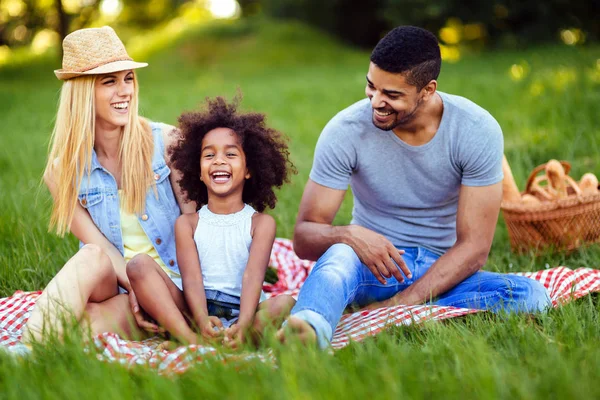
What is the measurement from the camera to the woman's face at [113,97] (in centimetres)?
371

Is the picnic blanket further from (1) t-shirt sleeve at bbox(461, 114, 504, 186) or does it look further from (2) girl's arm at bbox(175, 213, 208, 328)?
(1) t-shirt sleeve at bbox(461, 114, 504, 186)

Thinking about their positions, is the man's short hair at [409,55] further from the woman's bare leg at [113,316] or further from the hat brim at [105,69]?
the woman's bare leg at [113,316]

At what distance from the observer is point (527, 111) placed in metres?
7.93

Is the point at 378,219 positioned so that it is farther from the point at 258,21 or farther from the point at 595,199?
the point at 258,21

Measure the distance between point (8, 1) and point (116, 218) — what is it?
85.1 ft

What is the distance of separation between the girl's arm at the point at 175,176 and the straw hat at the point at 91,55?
44cm

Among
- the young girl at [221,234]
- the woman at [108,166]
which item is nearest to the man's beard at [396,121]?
the young girl at [221,234]

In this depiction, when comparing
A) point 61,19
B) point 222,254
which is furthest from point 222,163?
point 61,19

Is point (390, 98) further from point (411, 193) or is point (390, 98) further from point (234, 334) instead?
point (234, 334)

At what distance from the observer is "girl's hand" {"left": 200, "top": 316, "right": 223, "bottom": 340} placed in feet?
10.2

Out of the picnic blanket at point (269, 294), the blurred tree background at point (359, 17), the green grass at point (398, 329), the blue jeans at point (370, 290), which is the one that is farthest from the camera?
the blurred tree background at point (359, 17)

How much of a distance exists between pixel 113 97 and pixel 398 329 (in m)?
1.95

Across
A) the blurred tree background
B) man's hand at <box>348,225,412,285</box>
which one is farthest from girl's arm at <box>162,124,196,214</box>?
the blurred tree background

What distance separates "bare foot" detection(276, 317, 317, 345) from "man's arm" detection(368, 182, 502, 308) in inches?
34.3
